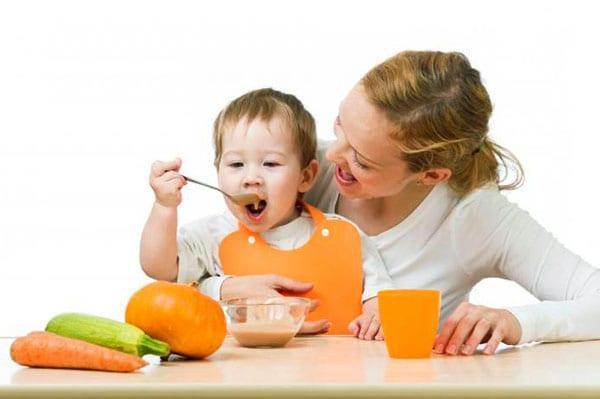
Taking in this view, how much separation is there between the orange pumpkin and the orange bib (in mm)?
716

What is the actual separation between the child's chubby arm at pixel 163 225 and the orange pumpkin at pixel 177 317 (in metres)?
0.53

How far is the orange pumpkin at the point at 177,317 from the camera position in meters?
1.29

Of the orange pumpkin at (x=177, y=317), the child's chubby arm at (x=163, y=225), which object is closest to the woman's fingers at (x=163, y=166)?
the child's chubby arm at (x=163, y=225)

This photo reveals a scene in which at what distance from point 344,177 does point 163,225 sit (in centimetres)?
35

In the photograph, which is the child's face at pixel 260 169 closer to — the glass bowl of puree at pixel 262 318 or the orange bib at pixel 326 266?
the orange bib at pixel 326 266

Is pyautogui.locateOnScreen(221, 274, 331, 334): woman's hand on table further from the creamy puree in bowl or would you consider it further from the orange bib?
the creamy puree in bowl

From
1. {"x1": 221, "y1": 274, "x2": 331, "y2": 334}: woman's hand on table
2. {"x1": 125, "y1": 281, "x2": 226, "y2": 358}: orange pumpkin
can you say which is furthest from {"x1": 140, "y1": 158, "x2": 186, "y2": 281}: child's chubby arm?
{"x1": 125, "y1": 281, "x2": 226, "y2": 358}: orange pumpkin

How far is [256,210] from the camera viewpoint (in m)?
2.02

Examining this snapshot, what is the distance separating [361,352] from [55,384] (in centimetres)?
53

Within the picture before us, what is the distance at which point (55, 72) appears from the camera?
10.1ft

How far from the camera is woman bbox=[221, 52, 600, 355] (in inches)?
66.6

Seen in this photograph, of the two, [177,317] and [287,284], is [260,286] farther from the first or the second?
[177,317]

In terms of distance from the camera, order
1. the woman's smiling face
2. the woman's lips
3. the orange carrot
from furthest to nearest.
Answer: the woman's lips < the woman's smiling face < the orange carrot

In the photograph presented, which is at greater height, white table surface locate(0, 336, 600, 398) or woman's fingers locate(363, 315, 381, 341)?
white table surface locate(0, 336, 600, 398)
